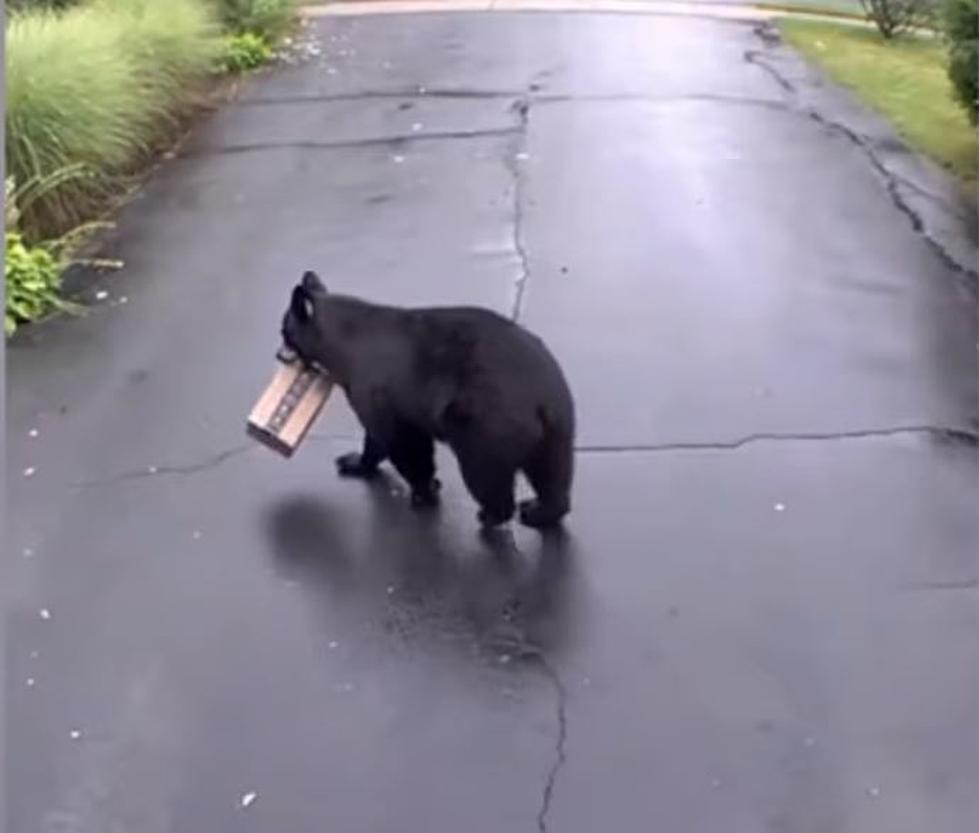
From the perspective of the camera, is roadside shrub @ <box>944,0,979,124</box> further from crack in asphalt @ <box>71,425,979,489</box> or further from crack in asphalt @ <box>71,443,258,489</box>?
crack in asphalt @ <box>71,443,258,489</box>

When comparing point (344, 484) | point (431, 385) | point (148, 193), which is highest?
point (431, 385)

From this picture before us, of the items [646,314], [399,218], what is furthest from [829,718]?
[399,218]

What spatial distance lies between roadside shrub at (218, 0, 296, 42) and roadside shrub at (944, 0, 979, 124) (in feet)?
18.2

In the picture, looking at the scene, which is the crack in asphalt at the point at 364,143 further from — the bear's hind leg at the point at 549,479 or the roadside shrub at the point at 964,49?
the bear's hind leg at the point at 549,479

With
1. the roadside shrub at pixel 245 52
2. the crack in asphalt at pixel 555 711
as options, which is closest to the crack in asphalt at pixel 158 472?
the crack in asphalt at pixel 555 711

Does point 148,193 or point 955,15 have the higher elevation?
point 955,15

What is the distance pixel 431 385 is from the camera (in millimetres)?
5375

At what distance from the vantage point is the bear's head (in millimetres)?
5695

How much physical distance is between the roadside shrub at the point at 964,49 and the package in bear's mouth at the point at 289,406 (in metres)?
5.53

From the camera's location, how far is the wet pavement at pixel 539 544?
4.36 meters

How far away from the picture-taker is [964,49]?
1026 cm

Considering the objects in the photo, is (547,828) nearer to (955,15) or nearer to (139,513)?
(139,513)

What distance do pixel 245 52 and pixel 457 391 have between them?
8786 millimetres

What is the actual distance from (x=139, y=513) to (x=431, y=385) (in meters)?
1.14
